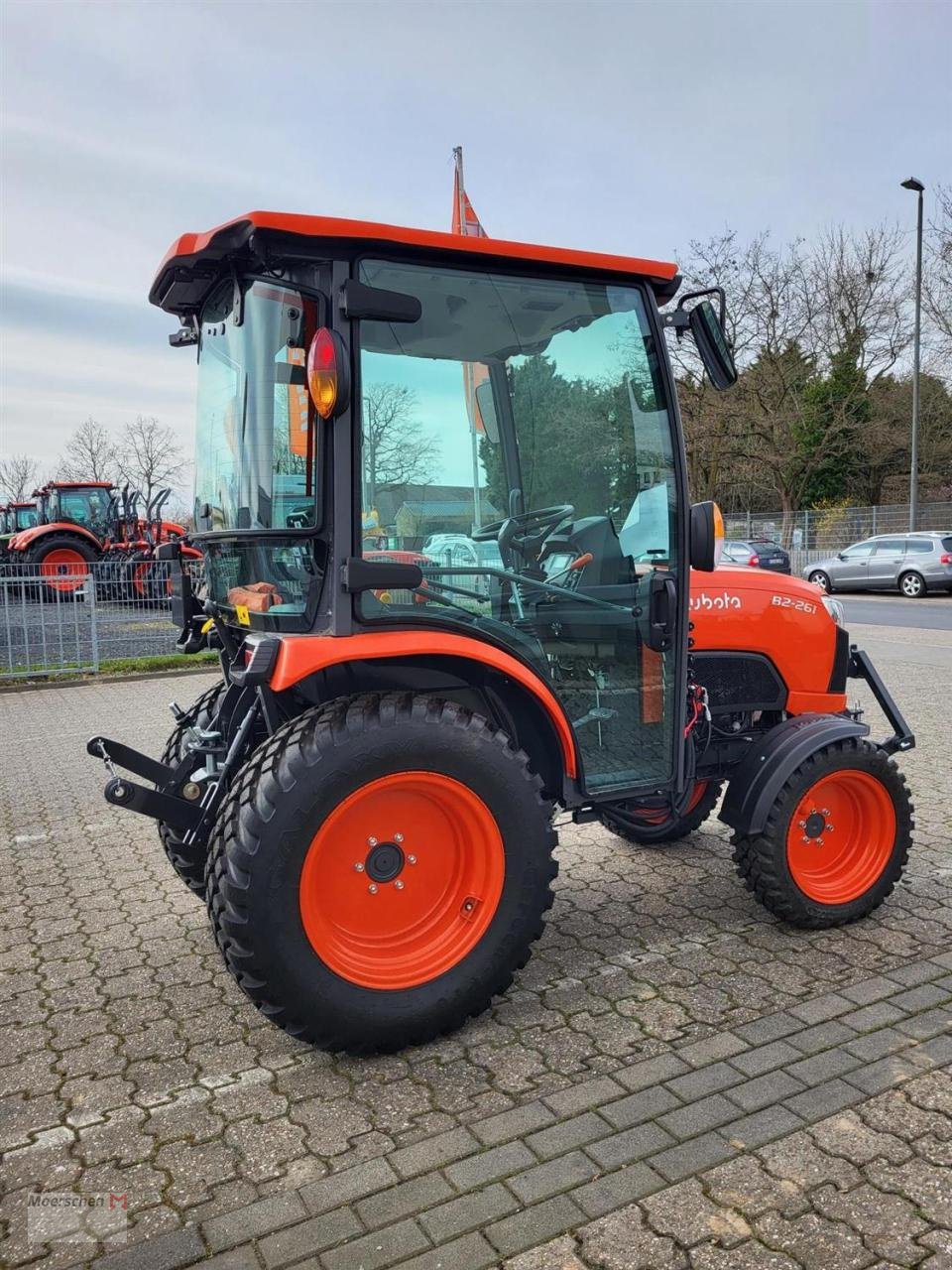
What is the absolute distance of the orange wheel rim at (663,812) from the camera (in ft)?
12.2

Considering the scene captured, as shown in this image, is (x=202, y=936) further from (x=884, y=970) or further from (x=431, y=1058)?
(x=884, y=970)

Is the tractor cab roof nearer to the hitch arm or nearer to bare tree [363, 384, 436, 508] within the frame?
bare tree [363, 384, 436, 508]

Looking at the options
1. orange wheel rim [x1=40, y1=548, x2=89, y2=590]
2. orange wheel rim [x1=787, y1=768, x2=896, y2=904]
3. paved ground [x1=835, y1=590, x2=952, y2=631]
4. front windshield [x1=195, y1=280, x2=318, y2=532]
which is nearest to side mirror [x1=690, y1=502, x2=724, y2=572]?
orange wheel rim [x1=787, y1=768, x2=896, y2=904]

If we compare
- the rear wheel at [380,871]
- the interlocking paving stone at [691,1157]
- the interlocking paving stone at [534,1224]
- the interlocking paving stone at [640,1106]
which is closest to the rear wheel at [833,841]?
the rear wheel at [380,871]

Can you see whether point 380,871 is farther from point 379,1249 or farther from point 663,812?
point 663,812

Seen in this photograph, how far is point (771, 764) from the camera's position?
358 centimetres

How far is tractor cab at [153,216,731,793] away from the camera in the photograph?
2.75 meters

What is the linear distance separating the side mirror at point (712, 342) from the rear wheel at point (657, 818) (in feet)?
5.10

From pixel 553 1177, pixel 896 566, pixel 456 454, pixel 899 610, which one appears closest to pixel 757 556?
pixel 896 566

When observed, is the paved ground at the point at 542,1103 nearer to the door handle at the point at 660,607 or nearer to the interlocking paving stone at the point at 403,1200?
the interlocking paving stone at the point at 403,1200

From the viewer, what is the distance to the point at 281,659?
2668mm

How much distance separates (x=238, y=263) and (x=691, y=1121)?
2.74m

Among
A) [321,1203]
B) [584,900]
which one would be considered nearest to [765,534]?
[584,900]

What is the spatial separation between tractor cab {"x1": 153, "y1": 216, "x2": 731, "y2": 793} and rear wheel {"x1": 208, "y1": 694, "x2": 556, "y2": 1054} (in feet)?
1.10
